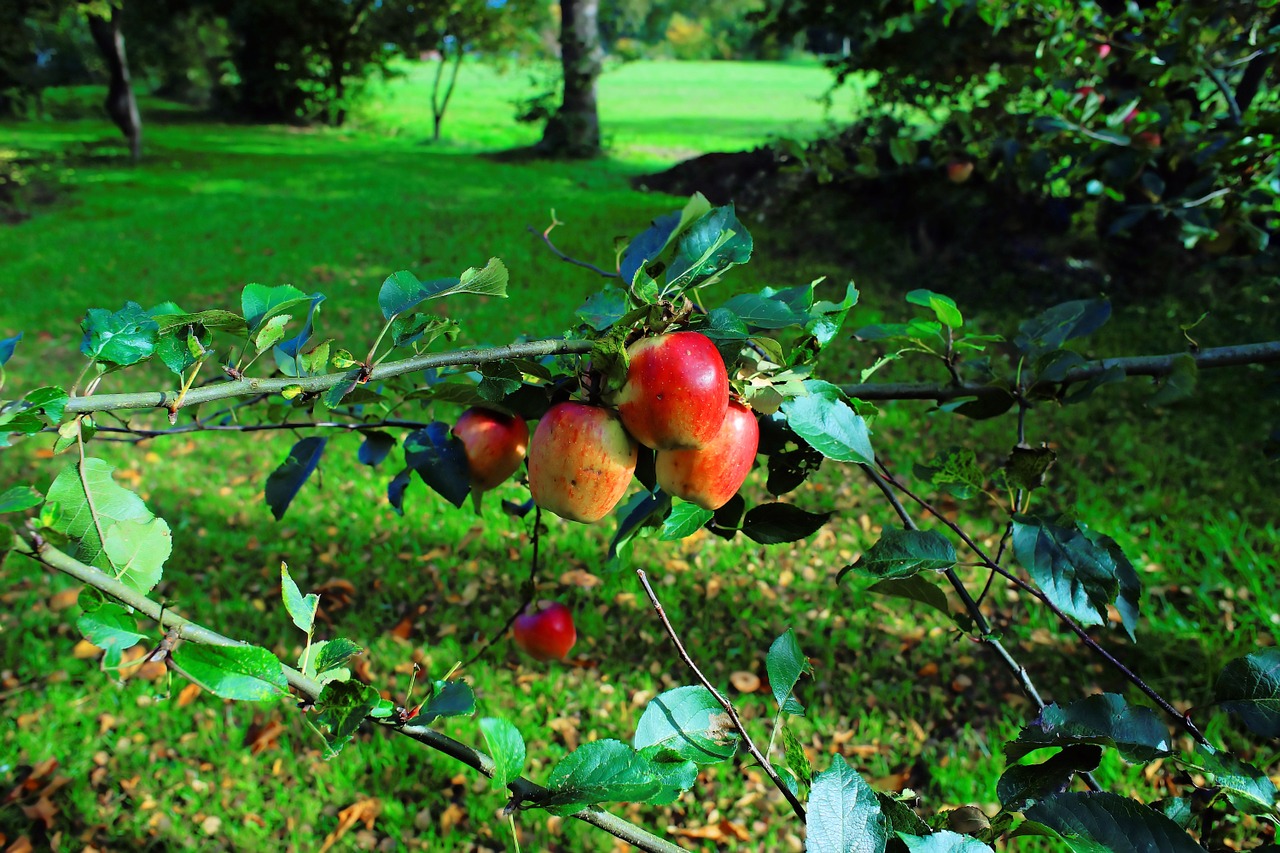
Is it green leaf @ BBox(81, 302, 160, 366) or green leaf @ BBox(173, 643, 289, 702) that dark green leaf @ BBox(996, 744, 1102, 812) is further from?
green leaf @ BBox(81, 302, 160, 366)

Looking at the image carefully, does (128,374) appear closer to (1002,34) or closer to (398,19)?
(1002,34)

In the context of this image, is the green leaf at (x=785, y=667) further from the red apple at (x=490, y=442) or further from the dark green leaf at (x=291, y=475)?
the dark green leaf at (x=291, y=475)

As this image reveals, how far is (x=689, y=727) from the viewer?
60 centimetres

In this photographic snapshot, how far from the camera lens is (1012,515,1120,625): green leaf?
69 cm

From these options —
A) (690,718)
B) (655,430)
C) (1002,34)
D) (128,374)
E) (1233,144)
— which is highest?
(1002,34)

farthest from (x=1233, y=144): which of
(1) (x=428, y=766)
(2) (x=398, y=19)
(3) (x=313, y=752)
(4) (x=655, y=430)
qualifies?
(2) (x=398, y=19)

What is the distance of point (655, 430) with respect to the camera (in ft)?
1.87

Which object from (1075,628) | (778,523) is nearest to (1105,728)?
(1075,628)

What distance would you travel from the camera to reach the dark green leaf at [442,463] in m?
0.75

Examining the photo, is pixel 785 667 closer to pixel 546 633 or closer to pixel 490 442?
pixel 490 442

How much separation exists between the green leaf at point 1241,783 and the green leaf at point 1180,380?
1.20 ft

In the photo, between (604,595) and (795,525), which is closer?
(795,525)

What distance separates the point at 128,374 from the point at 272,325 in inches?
154

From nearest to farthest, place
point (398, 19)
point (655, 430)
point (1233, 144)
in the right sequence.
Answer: point (655, 430), point (1233, 144), point (398, 19)
